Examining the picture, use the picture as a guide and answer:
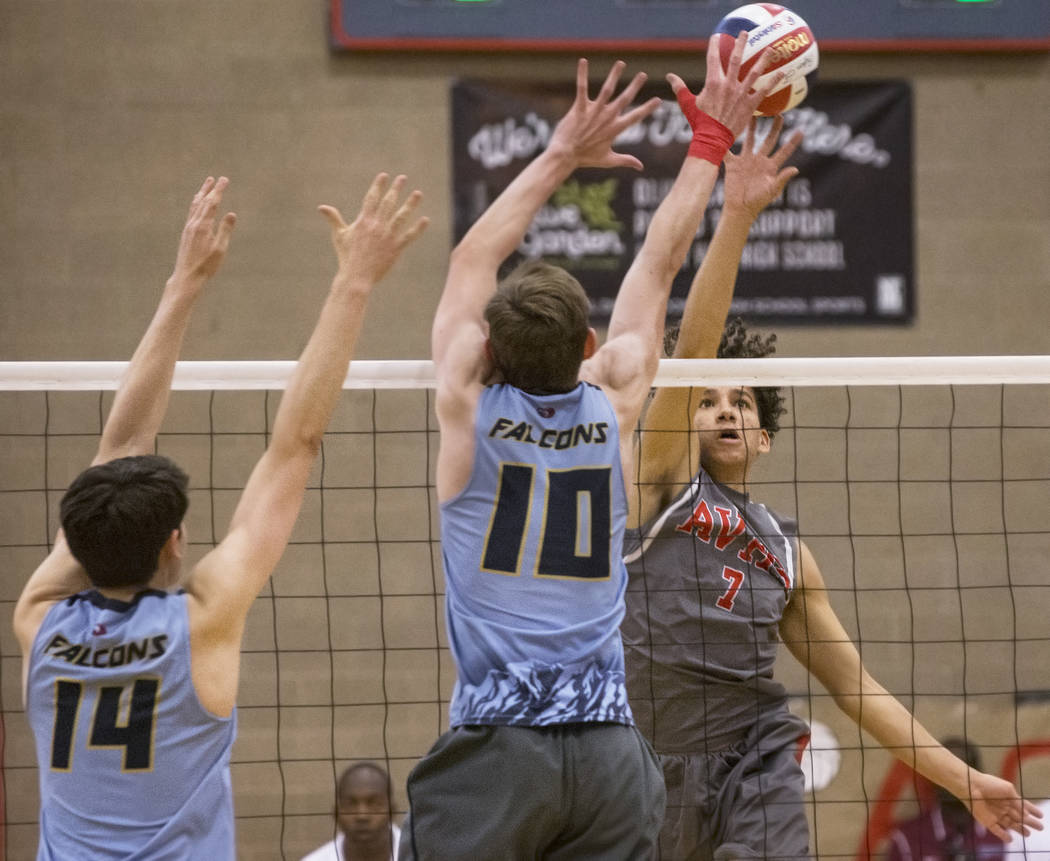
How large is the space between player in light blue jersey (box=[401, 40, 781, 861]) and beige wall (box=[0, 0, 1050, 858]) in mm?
4580

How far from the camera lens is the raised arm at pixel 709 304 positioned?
3.75 m

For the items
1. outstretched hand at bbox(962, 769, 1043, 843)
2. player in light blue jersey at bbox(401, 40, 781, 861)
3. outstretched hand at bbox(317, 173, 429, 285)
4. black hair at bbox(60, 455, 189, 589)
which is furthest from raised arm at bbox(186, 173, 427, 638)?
outstretched hand at bbox(962, 769, 1043, 843)

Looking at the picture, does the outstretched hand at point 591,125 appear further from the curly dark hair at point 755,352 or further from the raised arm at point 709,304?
Answer: the curly dark hair at point 755,352

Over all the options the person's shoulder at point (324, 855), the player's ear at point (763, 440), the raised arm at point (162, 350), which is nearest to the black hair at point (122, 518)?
the raised arm at point (162, 350)

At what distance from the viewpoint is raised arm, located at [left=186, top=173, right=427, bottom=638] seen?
104 inches

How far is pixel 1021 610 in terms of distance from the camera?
781cm

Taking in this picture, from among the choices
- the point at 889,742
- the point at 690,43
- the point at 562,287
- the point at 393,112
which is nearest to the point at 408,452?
the point at 393,112

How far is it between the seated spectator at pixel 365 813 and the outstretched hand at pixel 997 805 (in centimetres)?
245

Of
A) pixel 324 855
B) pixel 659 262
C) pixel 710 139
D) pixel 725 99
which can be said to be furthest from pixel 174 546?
pixel 324 855

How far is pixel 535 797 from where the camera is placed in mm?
2742

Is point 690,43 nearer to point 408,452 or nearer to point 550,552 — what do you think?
point 408,452

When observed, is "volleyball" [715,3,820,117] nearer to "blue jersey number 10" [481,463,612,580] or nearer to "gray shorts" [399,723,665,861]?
"blue jersey number 10" [481,463,612,580]

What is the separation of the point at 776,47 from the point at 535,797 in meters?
2.48

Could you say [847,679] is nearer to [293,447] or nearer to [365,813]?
[293,447]
